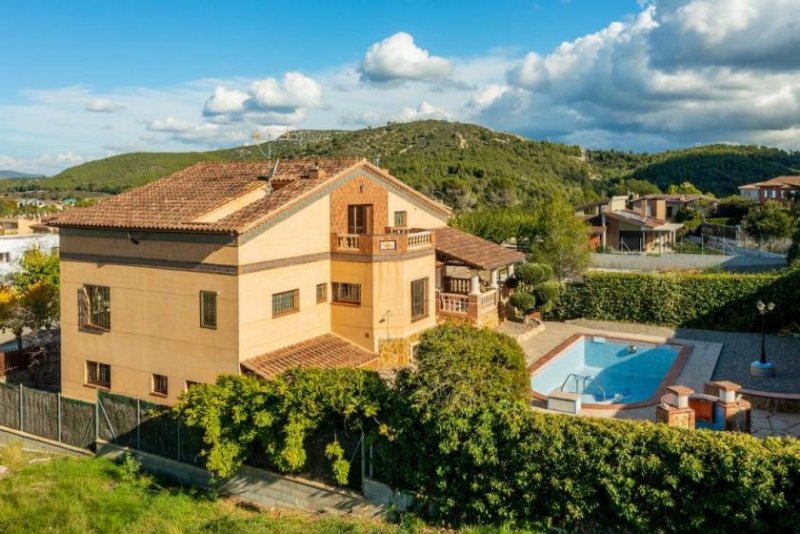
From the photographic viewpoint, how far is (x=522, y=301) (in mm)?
29031

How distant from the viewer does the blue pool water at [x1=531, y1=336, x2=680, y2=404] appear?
2261cm

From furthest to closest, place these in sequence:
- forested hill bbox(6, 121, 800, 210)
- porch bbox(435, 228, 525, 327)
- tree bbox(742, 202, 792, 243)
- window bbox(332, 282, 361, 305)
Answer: forested hill bbox(6, 121, 800, 210) → tree bbox(742, 202, 792, 243) → porch bbox(435, 228, 525, 327) → window bbox(332, 282, 361, 305)

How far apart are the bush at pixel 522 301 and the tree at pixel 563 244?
3737 millimetres

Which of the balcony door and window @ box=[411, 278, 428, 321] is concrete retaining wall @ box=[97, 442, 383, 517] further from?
the balcony door

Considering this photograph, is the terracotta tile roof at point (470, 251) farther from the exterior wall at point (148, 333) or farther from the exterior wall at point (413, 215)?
the exterior wall at point (148, 333)

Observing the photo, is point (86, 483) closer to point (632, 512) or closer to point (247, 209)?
point (247, 209)

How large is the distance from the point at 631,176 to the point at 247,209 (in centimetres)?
12341

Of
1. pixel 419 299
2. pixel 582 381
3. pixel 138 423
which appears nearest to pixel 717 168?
pixel 582 381

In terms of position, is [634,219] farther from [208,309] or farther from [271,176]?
[208,309]

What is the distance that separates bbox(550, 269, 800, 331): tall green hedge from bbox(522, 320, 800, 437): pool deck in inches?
28.7

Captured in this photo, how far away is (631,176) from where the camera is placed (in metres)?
129

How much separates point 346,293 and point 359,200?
351cm

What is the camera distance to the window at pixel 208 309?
57.3 ft

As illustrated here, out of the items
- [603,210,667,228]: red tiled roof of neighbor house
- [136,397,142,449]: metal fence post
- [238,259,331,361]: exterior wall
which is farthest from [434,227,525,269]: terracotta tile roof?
[603,210,667,228]: red tiled roof of neighbor house
